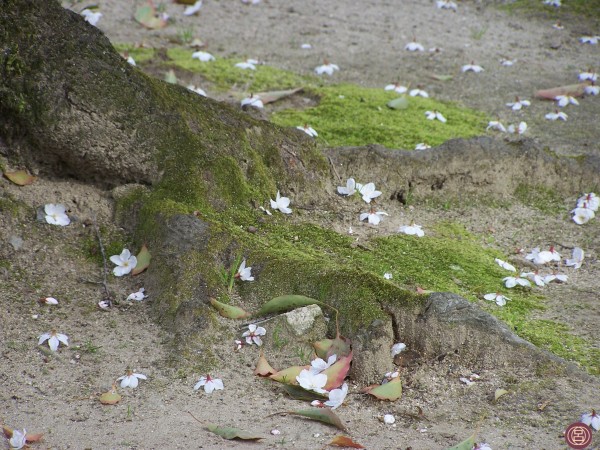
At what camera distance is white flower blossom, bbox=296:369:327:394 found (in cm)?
313

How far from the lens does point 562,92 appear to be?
21.3 ft

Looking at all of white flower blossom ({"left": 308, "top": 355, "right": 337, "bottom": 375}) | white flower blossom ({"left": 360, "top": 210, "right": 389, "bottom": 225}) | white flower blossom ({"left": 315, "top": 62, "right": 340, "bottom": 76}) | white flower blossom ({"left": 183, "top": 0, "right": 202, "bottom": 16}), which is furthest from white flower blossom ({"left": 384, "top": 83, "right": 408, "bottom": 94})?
white flower blossom ({"left": 308, "top": 355, "right": 337, "bottom": 375})

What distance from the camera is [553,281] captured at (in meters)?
4.13

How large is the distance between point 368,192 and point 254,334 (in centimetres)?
143

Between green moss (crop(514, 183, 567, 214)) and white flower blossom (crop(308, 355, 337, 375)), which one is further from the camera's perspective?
green moss (crop(514, 183, 567, 214))

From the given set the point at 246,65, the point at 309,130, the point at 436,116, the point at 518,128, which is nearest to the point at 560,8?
the point at 518,128

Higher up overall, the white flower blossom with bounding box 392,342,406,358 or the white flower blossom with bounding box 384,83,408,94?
the white flower blossom with bounding box 392,342,406,358

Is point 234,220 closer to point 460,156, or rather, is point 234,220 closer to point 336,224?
point 336,224

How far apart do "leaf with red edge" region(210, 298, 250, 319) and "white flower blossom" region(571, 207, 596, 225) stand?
225 centimetres

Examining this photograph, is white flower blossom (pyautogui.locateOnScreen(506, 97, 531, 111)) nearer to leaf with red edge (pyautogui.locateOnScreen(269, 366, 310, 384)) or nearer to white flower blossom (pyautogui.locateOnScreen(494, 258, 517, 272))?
white flower blossom (pyautogui.locateOnScreen(494, 258, 517, 272))

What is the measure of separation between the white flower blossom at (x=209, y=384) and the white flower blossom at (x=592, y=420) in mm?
1277

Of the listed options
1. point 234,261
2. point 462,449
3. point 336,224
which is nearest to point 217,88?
point 336,224

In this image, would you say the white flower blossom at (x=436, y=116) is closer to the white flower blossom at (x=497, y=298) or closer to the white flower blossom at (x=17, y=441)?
the white flower blossom at (x=497, y=298)

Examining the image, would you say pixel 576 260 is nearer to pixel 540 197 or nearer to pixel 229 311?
pixel 540 197
